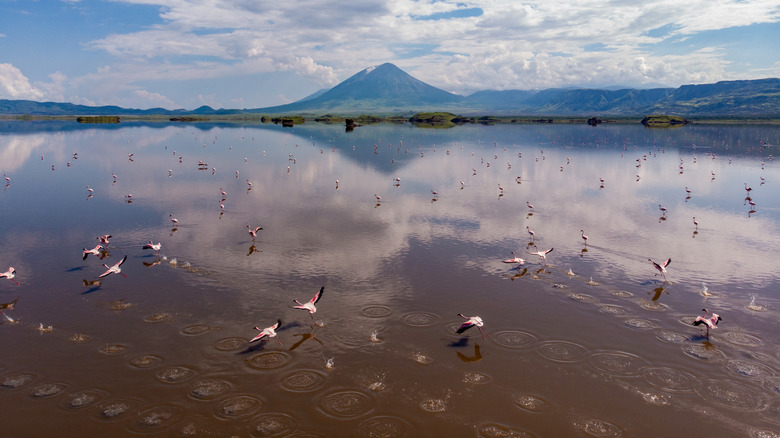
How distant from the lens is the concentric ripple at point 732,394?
42.8 ft

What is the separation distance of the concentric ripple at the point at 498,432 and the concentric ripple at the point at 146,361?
39.0 feet

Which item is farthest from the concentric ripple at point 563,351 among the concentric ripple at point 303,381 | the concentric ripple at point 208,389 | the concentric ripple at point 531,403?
the concentric ripple at point 208,389

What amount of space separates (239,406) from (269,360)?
252 centimetres

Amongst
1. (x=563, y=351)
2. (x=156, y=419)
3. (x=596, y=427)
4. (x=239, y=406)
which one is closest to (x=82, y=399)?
(x=156, y=419)

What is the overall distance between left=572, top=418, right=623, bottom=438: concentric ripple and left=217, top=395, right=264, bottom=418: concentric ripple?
10.0m

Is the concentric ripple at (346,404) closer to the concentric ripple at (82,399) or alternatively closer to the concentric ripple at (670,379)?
the concentric ripple at (82,399)

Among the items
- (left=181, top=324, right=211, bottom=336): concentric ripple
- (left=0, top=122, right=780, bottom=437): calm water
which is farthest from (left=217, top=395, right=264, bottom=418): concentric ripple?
(left=181, top=324, right=211, bottom=336): concentric ripple

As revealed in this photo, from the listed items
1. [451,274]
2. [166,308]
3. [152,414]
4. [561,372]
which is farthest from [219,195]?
[561,372]

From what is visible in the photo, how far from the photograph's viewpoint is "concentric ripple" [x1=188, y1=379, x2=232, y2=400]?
1351cm

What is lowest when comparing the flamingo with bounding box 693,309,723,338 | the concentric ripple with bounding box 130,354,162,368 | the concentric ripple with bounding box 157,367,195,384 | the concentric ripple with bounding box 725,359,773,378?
the concentric ripple with bounding box 725,359,773,378

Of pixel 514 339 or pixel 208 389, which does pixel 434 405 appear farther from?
pixel 208 389

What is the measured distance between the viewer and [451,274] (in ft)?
75.5

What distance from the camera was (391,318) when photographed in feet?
60.3

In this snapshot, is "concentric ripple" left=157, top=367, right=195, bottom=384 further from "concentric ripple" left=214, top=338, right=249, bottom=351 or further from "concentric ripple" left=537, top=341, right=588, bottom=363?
"concentric ripple" left=537, top=341, right=588, bottom=363
